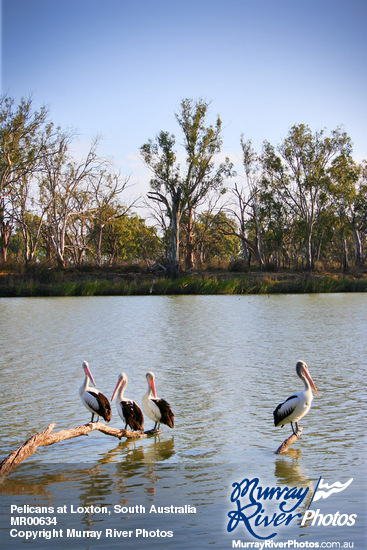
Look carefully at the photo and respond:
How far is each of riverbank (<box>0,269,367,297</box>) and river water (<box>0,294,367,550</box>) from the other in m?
22.7

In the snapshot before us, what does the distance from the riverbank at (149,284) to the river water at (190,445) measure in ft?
74.3

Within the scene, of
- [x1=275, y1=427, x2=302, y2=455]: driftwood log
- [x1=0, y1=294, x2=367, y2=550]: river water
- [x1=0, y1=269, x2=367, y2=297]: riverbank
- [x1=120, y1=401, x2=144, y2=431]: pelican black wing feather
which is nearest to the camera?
[x1=0, y1=294, x2=367, y2=550]: river water

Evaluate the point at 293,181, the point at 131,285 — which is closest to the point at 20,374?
the point at 131,285

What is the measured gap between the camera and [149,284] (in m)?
41.9

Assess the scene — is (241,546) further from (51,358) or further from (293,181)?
(293,181)

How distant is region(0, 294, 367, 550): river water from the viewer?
18.0 feet

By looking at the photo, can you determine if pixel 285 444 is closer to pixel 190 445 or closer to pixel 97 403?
pixel 190 445

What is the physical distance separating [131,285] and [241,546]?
A: 122 ft

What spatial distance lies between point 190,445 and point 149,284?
34.1 m

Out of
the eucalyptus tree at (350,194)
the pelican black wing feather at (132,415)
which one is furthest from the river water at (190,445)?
the eucalyptus tree at (350,194)

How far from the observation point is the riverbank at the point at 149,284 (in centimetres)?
4150

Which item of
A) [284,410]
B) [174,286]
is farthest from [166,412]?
[174,286]

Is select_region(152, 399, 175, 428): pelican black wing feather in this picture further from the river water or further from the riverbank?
the riverbank

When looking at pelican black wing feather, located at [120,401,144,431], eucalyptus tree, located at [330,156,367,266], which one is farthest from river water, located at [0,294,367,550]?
eucalyptus tree, located at [330,156,367,266]
